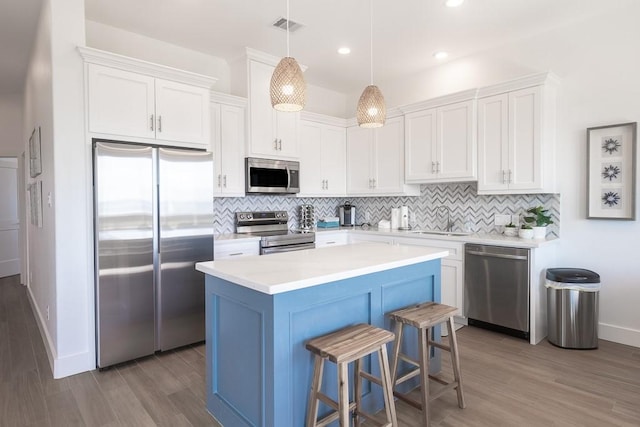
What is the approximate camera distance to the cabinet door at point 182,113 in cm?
315

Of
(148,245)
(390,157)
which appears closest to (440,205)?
(390,157)

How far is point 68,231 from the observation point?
275 cm

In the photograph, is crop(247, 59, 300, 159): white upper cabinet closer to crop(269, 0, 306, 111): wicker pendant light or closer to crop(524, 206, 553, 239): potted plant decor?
crop(269, 0, 306, 111): wicker pendant light

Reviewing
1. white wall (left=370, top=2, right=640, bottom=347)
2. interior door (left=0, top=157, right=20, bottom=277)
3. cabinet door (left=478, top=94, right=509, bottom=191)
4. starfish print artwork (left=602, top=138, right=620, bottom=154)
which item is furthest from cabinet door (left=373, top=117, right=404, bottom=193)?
interior door (left=0, top=157, right=20, bottom=277)

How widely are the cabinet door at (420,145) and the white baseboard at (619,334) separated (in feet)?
7.07

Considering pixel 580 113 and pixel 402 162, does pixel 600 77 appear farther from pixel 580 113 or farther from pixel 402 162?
pixel 402 162

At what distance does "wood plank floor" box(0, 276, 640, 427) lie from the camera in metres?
2.19

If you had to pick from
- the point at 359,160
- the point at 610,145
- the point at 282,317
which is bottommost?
the point at 282,317

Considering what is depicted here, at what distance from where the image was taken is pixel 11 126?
5820 mm

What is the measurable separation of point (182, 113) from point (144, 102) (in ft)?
1.07

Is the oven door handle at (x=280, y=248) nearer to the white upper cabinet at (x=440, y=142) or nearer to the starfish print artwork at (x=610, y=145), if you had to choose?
the white upper cabinet at (x=440, y=142)

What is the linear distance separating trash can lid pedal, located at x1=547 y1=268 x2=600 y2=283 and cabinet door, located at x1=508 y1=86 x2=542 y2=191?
0.80m

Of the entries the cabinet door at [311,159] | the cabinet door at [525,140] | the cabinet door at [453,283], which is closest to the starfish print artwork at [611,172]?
the cabinet door at [525,140]

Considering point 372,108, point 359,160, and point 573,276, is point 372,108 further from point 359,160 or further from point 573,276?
point 359,160
